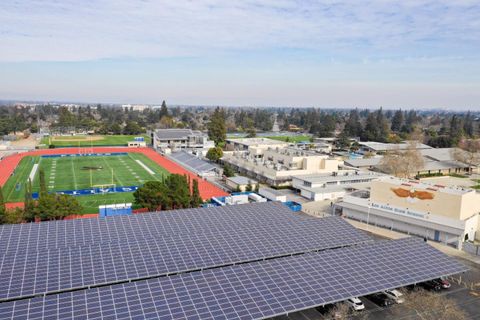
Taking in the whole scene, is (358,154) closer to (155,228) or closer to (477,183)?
(477,183)

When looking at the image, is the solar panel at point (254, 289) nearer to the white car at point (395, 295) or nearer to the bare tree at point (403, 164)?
the white car at point (395, 295)

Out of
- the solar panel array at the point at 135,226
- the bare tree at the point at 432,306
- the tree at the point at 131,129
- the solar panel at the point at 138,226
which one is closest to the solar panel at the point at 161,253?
the solar panel at the point at 138,226

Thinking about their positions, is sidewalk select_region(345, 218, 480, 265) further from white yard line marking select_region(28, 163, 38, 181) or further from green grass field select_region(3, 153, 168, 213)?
white yard line marking select_region(28, 163, 38, 181)

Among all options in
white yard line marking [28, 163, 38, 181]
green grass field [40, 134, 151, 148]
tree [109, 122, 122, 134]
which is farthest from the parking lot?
tree [109, 122, 122, 134]

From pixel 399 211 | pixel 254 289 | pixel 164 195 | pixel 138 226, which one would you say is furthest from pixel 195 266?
pixel 399 211

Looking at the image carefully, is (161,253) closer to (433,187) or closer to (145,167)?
(433,187)

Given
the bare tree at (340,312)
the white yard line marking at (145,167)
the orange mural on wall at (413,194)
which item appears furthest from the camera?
the white yard line marking at (145,167)
